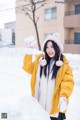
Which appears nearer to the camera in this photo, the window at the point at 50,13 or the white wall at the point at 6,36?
the window at the point at 50,13

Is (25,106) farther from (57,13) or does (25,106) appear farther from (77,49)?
(57,13)

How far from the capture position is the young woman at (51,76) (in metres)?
3.55

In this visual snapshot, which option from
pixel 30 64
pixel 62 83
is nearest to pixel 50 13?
pixel 30 64

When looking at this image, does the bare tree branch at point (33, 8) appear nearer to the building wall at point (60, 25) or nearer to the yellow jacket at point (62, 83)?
the building wall at point (60, 25)

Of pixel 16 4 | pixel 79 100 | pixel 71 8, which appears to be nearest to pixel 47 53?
pixel 79 100

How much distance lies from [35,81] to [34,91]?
11cm

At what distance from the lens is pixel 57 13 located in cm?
2702

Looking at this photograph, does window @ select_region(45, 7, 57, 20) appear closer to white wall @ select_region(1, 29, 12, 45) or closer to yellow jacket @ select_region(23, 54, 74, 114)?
white wall @ select_region(1, 29, 12, 45)

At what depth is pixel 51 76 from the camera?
11.8 feet

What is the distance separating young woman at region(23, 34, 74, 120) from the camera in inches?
140

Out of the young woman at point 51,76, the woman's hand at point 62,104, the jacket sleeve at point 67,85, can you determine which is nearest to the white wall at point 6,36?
the young woman at point 51,76

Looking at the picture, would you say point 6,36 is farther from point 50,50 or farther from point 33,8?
point 50,50

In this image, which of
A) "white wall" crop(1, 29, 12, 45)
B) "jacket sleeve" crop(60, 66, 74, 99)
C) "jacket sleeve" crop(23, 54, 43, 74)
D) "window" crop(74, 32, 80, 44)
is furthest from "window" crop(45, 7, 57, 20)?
"jacket sleeve" crop(60, 66, 74, 99)

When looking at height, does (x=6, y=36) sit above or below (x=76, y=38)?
below
